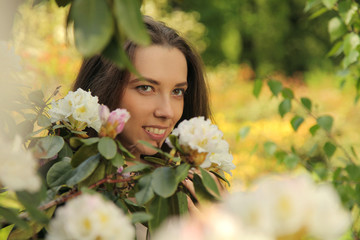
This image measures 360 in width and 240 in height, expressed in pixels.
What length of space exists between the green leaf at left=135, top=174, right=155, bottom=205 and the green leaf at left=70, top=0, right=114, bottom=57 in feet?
1.03

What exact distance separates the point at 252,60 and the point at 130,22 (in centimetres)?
1146

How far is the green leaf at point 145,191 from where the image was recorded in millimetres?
721

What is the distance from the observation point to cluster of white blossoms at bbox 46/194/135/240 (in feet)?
1.57

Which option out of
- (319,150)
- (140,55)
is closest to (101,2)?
(140,55)

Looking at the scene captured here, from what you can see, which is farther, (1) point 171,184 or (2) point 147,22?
(2) point 147,22

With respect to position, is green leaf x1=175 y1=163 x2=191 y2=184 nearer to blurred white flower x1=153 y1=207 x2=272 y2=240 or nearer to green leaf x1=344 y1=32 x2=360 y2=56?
blurred white flower x1=153 y1=207 x2=272 y2=240

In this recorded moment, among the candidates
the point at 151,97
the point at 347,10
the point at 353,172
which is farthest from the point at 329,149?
the point at 151,97

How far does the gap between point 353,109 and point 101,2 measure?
590cm

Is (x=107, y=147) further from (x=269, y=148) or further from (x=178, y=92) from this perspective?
(x=269, y=148)

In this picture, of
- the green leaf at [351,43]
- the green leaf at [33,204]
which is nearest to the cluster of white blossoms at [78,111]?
the green leaf at [33,204]

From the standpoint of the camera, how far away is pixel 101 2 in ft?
1.66

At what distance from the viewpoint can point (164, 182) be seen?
0.75 meters

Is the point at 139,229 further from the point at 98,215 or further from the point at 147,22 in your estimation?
the point at 98,215

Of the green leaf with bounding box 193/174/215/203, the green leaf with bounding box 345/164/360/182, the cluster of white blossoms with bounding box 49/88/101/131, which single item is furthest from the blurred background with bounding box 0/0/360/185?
the green leaf with bounding box 193/174/215/203
